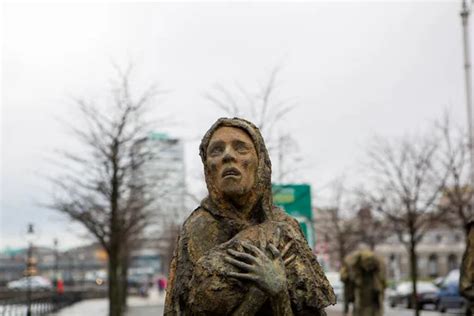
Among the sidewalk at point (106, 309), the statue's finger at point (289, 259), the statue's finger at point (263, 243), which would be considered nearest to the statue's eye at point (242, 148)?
the statue's finger at point (263, 243)

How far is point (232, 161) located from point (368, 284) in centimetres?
1323

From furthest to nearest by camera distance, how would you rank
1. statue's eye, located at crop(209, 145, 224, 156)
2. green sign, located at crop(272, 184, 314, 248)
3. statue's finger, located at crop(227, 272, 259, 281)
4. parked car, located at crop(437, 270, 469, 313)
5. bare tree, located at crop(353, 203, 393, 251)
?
bare tree, located at crop(353, 203, 393, 251) → parked car, located at crop(437, 270, 469, 313) → green sign, located at crop(272, 184, 314, 248) → statue's eye, located at crop(209, 145, 224, 156) → statue's finger, located at crop(227, 272, 259, 281)

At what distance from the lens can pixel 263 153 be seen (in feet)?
12.5

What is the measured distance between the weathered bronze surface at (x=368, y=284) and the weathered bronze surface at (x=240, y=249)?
498 inches

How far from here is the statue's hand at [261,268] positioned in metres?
3.29

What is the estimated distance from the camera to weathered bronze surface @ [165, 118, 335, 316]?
3.32 meters

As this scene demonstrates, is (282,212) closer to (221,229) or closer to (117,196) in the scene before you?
(221,229)

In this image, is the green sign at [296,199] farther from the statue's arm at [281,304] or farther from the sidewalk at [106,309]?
the sidewalk at [106,309]

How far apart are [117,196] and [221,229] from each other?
45.7 feet

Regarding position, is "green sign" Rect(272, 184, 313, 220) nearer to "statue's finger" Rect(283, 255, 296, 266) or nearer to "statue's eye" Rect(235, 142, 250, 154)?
"statue's eye" Rect(235, 142, 250, 154)

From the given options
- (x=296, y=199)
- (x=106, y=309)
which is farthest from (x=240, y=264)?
(x=106, y=309)

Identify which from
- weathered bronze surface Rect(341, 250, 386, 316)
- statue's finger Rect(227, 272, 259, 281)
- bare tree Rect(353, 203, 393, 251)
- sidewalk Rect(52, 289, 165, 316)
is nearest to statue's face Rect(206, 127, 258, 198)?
statue's finger Rect(227, 272, 259, 281)

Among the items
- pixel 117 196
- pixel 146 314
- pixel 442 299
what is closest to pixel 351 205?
pixel 442 299

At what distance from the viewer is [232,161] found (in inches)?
145
